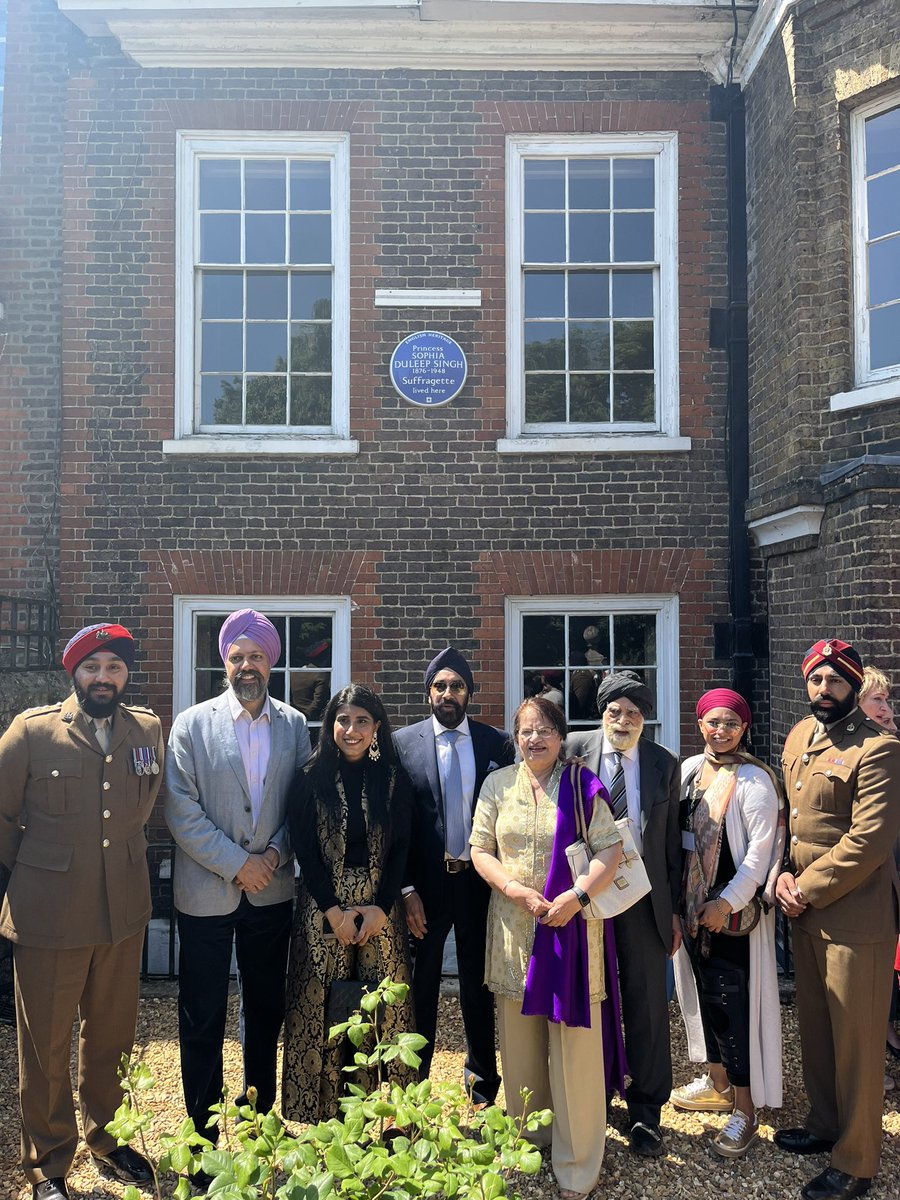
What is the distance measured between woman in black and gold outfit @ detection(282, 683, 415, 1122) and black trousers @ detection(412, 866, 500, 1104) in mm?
331

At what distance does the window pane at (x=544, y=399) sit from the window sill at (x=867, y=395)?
6.82 ft

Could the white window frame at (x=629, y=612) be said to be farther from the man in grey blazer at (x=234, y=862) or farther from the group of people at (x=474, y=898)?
A: the man in grey blazer at (x=234, y=862)

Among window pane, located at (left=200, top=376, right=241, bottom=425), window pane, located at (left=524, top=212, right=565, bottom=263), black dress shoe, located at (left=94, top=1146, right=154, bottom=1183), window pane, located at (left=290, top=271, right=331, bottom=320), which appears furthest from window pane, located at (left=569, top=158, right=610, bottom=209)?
black dress shoe, located at (left=94, top=1146, right=154, bottom=1183)

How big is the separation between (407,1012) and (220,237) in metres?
6.09

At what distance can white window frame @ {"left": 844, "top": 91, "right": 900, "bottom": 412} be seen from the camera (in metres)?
6.62

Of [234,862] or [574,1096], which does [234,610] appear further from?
[574,1096]

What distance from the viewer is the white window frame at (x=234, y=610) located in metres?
7.55

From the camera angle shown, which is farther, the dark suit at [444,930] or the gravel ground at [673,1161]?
the dark suit at [444,930]

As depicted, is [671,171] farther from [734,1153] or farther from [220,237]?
[734,1153]

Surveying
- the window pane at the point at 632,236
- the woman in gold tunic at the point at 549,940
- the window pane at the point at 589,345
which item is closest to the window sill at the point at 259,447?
the window pane at the point at 589,345

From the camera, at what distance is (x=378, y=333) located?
755 cm

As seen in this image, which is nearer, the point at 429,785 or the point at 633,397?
the point at 429,785

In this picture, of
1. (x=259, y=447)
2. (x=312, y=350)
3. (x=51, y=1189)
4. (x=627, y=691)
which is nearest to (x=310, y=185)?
(x=312, y=350)

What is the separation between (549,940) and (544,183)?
Answer: 6061 millimetres
